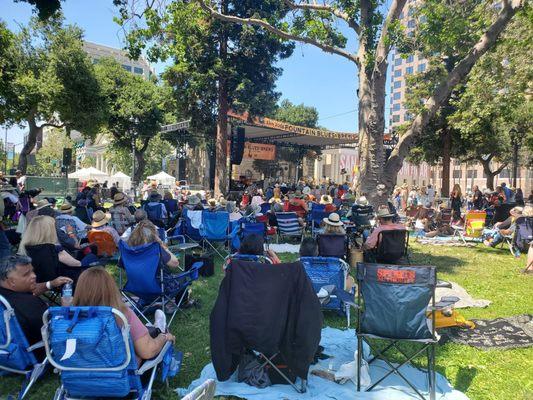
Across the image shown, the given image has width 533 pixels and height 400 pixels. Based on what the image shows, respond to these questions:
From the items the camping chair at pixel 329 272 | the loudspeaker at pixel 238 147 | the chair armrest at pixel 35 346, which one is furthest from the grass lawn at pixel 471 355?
the loudspeaker at pixel 238 147

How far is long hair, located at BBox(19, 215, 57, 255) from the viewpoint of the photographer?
428 cm

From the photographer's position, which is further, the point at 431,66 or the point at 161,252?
the point at 431,66

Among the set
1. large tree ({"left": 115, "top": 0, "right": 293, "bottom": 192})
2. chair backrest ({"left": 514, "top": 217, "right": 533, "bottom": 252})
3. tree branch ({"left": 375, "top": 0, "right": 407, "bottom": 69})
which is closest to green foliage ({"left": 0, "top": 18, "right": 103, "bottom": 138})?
large tree ({"left": 115, "top": 0, "right": 293, "bottom": 192})

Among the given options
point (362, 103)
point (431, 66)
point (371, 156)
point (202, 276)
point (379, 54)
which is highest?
point (431, 66)

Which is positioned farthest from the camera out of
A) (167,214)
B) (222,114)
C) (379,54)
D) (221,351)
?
(222,114)

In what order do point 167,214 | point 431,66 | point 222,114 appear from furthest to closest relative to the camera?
point 431,66
point 222,114
point 167,214

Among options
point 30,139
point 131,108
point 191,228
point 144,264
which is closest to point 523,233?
point 191,228

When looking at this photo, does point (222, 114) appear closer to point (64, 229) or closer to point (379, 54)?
point (379, 54)

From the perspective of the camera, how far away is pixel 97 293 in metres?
2.57

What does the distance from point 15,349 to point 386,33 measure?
7.74 meters

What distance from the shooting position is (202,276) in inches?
265

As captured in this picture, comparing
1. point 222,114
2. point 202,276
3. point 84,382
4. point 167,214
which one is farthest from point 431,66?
point 84,382

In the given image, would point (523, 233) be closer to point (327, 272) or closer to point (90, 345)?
point (327, 272)

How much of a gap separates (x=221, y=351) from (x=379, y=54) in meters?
6.90
